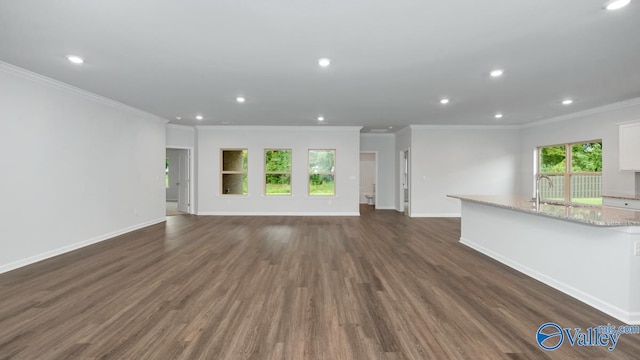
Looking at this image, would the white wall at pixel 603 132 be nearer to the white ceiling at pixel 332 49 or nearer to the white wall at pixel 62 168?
the white ceiling at pixel 332 49

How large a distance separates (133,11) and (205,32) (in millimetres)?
577

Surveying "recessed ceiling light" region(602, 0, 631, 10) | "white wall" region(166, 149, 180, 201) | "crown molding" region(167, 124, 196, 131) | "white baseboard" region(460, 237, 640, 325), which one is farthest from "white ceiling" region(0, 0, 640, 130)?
"white wall" region(166, 149, 180, 201)

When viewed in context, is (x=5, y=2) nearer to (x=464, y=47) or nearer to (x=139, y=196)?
(x=464, y=47)

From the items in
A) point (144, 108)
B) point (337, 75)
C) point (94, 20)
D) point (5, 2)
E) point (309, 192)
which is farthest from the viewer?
point (309, 192)

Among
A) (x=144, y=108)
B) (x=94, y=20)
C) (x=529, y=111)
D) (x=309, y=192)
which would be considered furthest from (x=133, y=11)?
(x=529, y=111)

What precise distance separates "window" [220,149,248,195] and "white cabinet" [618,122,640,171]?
8.32 m

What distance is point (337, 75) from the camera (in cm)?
394

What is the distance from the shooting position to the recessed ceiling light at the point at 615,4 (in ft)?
7.36

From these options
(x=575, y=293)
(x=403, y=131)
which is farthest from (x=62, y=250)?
(x=403, y=131)

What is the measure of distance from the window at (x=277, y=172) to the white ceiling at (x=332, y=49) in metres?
3.14

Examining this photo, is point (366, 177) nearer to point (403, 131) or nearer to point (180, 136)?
point (403, 131)

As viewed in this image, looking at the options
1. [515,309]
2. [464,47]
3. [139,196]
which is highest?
[464,47]

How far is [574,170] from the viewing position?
671 cm

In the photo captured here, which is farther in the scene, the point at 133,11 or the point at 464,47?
the point at 464,47
